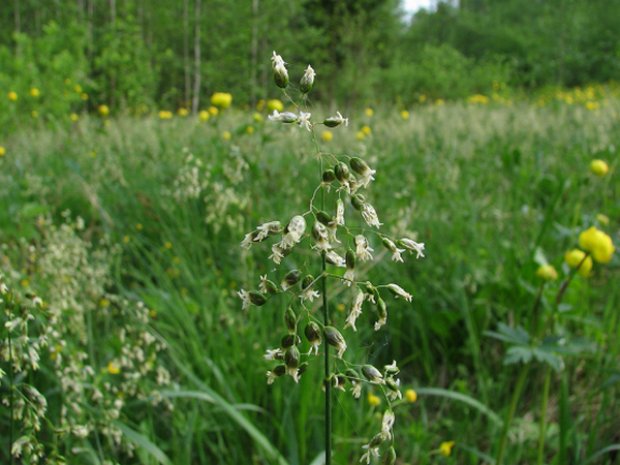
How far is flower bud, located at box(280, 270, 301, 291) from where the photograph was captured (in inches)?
26.1

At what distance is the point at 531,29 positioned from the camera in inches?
898

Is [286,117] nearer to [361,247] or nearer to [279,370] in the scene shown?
[361,247]

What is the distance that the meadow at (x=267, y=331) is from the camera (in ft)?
4.61

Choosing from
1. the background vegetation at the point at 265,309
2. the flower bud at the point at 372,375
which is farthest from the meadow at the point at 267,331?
the flower bud at the point at 372,375

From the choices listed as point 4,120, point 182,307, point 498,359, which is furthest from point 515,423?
point 4,120

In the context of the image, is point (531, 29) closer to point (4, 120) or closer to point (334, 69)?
point (334, 69)

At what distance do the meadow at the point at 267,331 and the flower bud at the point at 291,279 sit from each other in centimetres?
20

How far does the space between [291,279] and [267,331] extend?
1.36 meters

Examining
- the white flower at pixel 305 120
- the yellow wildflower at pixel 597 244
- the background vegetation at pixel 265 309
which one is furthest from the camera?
the background vegetation at pixel 265 309

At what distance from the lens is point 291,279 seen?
67 centimetres

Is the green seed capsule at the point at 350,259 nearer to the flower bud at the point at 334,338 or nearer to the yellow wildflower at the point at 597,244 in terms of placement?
the flower bud at the point at 334,338

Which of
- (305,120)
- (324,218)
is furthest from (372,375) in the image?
(305,120)

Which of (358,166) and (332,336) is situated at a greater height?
(358,166)

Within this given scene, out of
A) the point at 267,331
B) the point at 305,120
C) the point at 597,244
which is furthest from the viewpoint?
the point at 267,331
